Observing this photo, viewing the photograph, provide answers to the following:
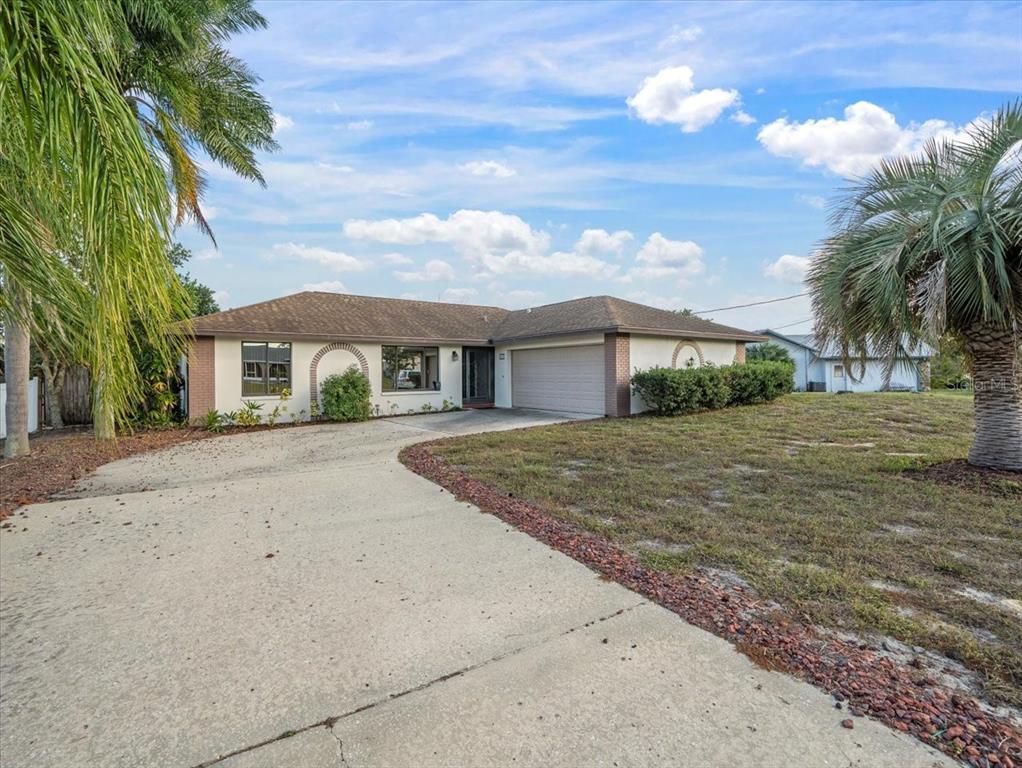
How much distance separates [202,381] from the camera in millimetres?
12641

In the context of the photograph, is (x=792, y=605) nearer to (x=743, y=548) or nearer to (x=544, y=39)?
(x=743, y=548)

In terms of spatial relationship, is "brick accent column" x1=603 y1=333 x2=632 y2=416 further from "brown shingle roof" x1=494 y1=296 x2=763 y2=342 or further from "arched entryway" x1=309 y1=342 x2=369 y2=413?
"arched entryway" x1=309 y1=342 x2=369 y2=413

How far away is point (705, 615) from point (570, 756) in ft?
4.84

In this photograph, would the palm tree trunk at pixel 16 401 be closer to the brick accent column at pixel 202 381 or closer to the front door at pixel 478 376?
the brick accent column at pixel 202 381

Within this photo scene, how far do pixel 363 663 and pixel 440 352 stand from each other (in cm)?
1440

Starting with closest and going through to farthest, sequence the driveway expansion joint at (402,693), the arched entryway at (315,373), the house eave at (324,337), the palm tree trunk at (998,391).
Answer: the driveway expansion joint at (402,693)
the palm tree trunk at (998,391)
the house eave at (324,337)
the arched entryway at (315,373)

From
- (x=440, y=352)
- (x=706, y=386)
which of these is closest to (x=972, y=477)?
(x=706, y=386)

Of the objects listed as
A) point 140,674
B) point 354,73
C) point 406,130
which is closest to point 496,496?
point 140,674

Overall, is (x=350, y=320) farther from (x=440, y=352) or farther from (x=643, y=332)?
(x=643, y=332)

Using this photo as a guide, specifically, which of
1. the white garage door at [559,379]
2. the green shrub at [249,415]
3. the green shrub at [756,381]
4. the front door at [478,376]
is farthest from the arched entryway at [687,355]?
the green shrub at [249,415]

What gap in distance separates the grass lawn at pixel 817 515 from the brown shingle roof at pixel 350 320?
6425 mm

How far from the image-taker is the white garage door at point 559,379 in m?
15.0

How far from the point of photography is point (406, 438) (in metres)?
11.1

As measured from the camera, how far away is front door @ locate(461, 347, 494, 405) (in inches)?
710
